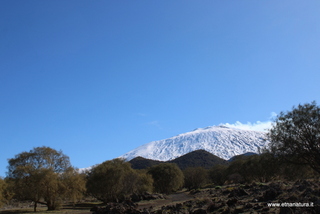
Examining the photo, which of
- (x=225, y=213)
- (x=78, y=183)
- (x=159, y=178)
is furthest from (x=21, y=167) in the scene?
(x=159, y=178)

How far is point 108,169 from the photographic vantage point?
49.2m

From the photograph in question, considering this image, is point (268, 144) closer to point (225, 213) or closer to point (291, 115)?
point (291, 115)

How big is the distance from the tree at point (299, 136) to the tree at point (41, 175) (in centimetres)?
2921

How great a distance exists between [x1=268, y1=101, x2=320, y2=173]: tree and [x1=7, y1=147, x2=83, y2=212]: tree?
29.2 metres

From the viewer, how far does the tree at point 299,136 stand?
1024 inches

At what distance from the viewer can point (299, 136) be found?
88.3ft

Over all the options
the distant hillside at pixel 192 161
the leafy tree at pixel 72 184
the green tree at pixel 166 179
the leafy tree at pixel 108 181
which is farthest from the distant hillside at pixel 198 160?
the leafy tree at pixel 72 184

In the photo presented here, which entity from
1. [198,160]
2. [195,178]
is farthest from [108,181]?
[198,160]

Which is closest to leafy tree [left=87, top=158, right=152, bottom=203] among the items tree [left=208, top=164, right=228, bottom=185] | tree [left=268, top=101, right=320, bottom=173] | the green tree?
the green tree

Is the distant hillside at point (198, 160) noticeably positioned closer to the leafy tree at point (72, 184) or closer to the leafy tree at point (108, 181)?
the leafy tree at point (108, 181)

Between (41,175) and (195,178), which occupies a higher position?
(41,175)

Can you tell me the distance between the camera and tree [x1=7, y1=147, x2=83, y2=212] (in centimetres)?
3594

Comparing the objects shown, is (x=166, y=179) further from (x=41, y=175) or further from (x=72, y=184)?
(x=41, y=175)

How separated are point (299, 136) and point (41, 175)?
3393cm
